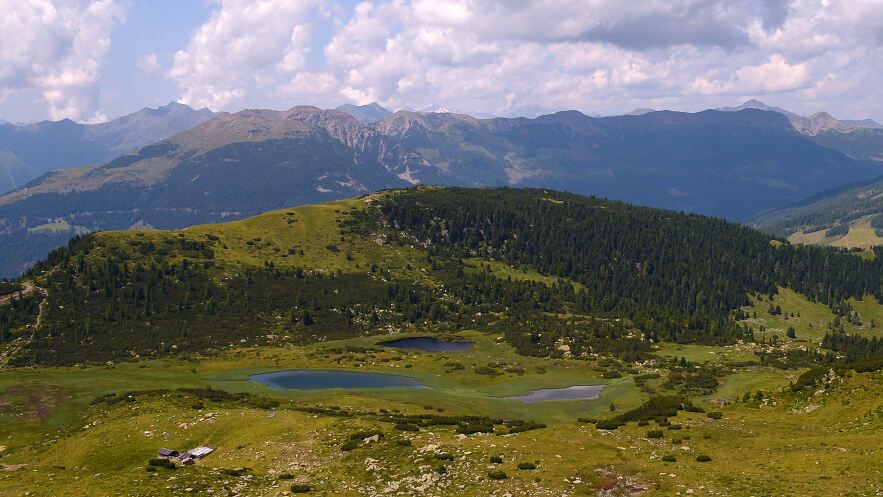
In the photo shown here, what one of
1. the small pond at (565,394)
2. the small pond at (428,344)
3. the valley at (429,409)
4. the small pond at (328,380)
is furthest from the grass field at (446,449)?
the small pond at (428,344)

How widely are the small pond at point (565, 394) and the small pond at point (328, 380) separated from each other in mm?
23556

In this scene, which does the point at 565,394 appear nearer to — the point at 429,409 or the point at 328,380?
the point at 429,409

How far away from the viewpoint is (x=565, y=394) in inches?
4722

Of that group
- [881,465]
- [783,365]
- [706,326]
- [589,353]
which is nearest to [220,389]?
[589,353]

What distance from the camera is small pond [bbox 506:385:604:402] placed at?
115750 millimetres

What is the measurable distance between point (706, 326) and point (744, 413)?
436 ft

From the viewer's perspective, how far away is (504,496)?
44.5 m

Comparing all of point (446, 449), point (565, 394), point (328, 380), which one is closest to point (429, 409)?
point (565, 394)

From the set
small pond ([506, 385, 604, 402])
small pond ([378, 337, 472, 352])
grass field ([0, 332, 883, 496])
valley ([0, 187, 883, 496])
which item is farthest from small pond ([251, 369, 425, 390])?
small pond ([378, 337, 472, 352])

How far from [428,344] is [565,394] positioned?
7074cm

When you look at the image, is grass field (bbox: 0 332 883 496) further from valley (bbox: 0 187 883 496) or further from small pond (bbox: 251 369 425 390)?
small pond (bbox: 251 369 425 390)

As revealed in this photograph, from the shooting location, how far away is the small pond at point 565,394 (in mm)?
115750

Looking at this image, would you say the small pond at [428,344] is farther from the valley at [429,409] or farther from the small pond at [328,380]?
the small pond at [328,380]

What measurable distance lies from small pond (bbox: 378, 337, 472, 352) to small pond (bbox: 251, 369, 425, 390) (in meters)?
37.8
